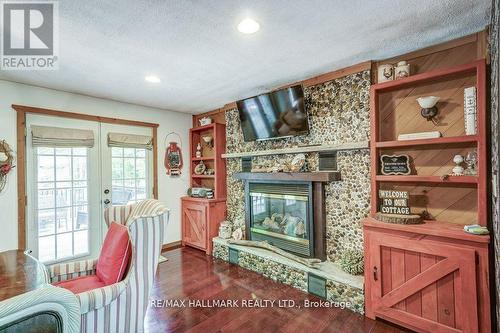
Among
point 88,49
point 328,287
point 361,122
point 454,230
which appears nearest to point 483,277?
point 454,230

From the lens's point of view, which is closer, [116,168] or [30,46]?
[30,46]

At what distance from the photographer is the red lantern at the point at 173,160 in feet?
14.6

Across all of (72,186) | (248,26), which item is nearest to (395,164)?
(248,26)

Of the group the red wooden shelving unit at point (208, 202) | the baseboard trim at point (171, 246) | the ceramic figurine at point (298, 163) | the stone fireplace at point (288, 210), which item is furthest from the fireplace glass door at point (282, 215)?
the baseboard trim at point (171, 246)

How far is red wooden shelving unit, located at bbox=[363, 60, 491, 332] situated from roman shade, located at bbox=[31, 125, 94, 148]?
3763mm

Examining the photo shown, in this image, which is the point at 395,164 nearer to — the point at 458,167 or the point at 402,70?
the point at 458,167

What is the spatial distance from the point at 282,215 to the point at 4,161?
137 inches

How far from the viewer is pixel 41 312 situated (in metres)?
0.77

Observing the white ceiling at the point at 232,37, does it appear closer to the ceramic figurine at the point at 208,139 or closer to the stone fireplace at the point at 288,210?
the stone fireplace at the point at 288,210

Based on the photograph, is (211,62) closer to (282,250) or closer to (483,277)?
(282,250)

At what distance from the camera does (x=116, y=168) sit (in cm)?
380

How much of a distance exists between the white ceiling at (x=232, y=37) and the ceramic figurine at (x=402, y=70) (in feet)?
0.46

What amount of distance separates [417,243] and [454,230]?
0.90ft

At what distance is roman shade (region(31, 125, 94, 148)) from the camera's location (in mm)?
3051
